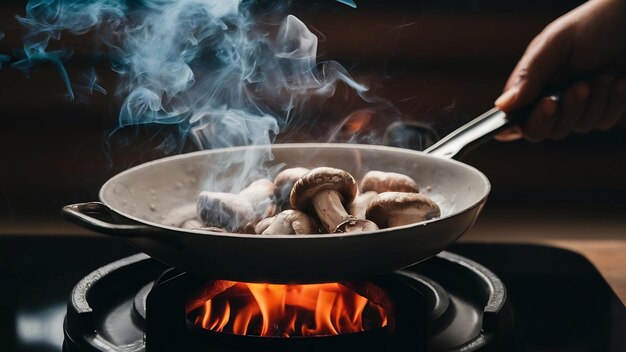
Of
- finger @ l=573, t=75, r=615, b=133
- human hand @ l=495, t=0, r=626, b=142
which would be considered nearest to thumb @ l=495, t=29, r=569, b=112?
human hand @ l=495, t=0, r=626, b=142

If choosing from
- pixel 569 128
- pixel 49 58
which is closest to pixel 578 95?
pixel 569 128

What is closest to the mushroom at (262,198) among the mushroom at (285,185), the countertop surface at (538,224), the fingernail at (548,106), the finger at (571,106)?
the mushroom at (285,185)

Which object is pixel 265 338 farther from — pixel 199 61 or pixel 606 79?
pixel 199 61

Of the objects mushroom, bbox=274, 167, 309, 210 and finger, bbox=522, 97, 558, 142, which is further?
finger, bbox=522, 97, 558, 142

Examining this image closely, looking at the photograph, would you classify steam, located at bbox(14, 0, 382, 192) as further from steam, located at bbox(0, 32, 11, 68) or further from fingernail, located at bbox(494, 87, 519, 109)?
fingernail, located at bbox(494, 87, 519, 109)

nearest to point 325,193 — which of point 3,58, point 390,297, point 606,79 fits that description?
point 390,297
